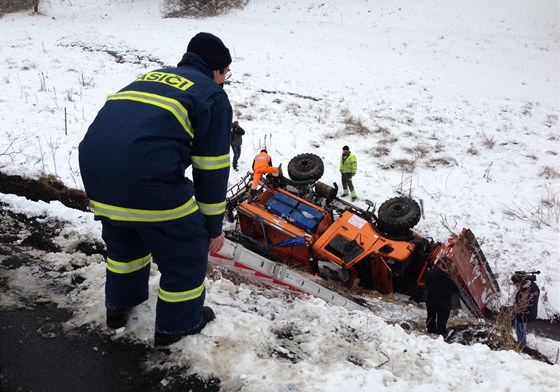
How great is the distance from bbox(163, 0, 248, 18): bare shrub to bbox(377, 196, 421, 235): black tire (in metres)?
21.4

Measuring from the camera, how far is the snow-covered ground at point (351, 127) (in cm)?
276

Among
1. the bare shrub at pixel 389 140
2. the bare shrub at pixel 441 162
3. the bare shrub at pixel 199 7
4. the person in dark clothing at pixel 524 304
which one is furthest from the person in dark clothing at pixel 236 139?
the bare shrub at pixel 199 7

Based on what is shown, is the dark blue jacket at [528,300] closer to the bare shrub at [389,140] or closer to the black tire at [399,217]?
the black tire at [399,217]

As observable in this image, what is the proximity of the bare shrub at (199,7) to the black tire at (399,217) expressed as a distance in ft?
70.2

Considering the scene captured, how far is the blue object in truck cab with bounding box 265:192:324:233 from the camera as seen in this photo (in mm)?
7020

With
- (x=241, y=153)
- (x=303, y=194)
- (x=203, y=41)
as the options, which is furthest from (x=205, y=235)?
(x=241, y=153)

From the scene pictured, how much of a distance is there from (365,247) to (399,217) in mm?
859

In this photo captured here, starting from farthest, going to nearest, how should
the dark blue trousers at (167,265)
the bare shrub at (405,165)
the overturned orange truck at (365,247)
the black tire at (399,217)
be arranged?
the bare shrub at (405,165), the black tire at (399,217), the overturned orange truck at (365,247), the dark blue trousers at (167,265)

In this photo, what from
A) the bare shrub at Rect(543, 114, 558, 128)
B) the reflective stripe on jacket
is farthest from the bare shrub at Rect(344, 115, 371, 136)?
the bare shrub at Rect(543, 114, 558, 128)

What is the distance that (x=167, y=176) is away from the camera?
85.5 inches

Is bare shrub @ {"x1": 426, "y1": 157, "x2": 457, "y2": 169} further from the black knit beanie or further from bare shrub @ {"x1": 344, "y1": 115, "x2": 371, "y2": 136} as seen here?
the black knit beanie

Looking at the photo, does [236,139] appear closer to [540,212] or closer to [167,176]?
[540,212]

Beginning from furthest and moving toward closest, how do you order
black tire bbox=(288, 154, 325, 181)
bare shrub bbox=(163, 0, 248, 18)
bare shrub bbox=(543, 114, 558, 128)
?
bare shrub bbox=(163, 0, 248, 18), bare shrub bbox=(543, 114, 558, 128), black tire bbox=(288, 154, 325, 181)

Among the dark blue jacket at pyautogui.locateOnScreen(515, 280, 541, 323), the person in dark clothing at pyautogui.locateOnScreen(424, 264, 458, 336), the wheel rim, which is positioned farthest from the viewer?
the wheel rim
